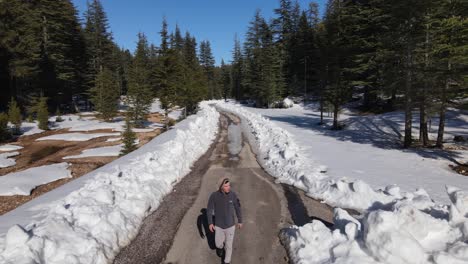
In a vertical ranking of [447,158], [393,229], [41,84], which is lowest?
[447,158]

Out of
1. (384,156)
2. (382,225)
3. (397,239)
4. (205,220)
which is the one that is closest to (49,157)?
→ (205,220)

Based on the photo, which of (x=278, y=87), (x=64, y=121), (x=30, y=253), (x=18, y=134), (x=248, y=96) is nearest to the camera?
(x=30, y=253)

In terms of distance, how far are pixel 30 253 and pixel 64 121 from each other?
3987 centimetres

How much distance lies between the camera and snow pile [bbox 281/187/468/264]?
5.58 meters

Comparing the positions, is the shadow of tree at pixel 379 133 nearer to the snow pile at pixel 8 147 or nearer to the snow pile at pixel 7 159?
the snow pile at pixel 7 159

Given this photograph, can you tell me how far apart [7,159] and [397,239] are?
25.3 meters

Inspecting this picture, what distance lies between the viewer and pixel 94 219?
24.9 ft

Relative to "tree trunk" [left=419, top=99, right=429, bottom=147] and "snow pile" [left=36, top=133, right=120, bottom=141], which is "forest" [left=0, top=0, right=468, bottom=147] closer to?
"tree trunk" [left=419, top=99, right=429, bottom=147]

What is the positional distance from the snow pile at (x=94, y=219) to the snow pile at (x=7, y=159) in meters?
12.9

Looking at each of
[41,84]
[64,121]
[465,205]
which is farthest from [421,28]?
[41,84]

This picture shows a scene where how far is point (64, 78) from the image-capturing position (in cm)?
4497

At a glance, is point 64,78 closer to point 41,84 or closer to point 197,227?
point 41,84

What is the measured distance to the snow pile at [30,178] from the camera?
14.8 metres

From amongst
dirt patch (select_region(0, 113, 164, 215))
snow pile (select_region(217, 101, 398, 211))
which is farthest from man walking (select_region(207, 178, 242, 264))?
dirt patch (select_region(0, 113, 164, 215))
